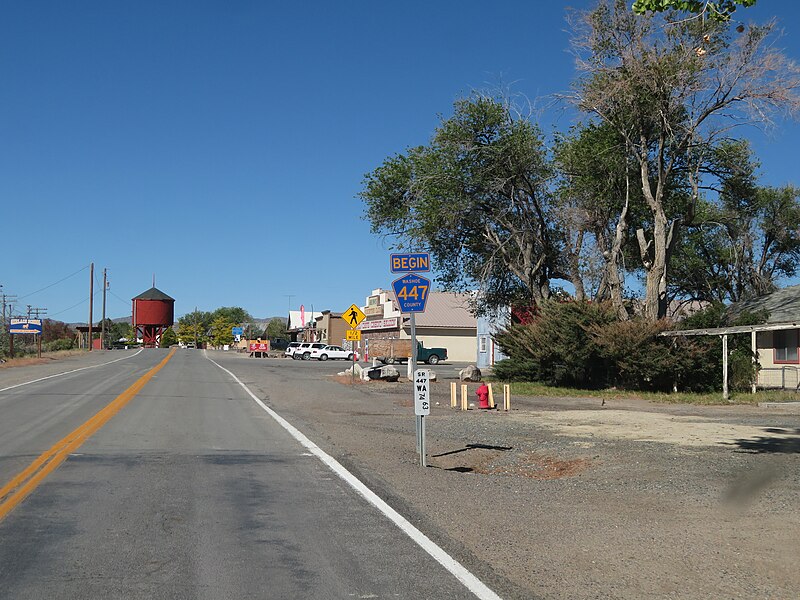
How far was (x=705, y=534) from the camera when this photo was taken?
757 centimetres

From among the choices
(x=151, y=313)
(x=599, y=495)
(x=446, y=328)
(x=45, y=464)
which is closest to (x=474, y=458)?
(x=599, y=495)

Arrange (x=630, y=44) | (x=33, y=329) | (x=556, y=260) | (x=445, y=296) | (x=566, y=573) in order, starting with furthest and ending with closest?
(x=445, y=296), (x=33, y=329), (x=556, y=260), (x=630, y=44), (x=566, y=573)

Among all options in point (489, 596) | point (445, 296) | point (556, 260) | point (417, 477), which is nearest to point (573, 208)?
point (556, 260)

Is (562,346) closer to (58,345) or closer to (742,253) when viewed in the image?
(742,253)

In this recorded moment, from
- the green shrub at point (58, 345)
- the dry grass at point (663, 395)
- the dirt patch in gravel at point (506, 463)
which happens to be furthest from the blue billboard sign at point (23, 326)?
the dirt patch in gravel at point (506, 463)

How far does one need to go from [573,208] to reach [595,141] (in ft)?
14.6

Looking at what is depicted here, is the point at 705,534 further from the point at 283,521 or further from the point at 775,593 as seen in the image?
the point at 283,521

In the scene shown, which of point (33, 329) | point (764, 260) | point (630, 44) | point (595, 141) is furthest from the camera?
point (33, 329)

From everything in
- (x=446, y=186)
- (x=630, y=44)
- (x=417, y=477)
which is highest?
(x=630, y=44)

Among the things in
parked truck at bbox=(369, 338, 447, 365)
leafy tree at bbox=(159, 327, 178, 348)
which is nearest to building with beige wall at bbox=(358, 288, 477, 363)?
parked truck at bbox=(369, 338, 447, 365)

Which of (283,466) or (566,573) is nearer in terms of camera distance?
(566,573)

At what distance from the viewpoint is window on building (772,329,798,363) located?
33.2m

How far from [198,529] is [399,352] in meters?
64.2

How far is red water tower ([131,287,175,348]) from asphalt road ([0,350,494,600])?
4444 inches
